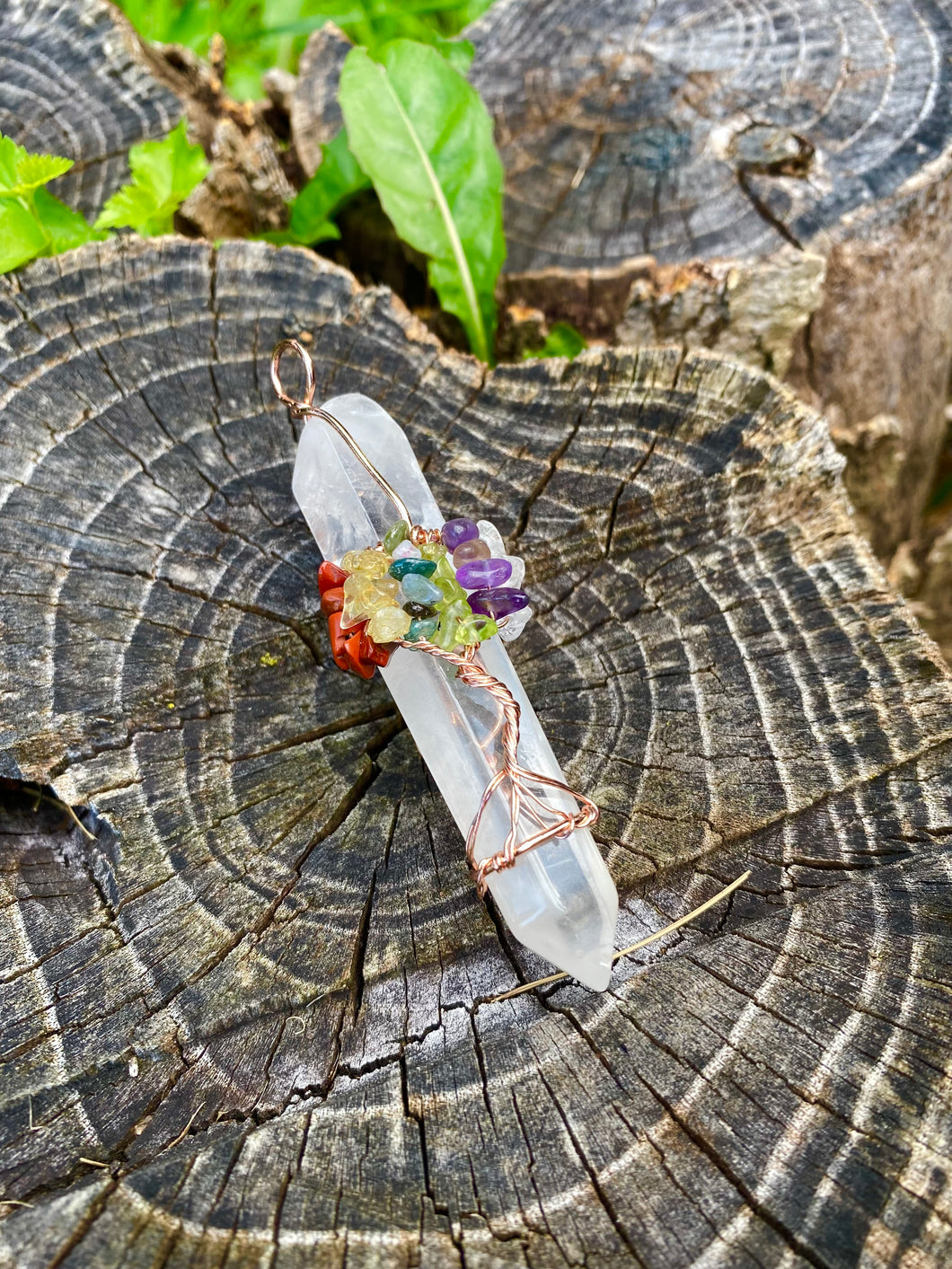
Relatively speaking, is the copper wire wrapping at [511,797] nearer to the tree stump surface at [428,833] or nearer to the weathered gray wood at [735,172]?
the tree stump surface at [428,833]

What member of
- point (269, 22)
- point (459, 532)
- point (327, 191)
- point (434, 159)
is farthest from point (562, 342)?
point (269, 22)

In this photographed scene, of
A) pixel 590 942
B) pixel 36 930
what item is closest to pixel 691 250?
pixel 590 942

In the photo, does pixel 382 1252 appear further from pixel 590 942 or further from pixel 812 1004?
pixel 812 1004

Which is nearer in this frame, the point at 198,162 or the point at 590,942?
the point at 590,942

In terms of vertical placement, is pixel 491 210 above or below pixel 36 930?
above

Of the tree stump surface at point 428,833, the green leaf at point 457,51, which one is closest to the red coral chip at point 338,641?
the tree stump surface at point 428,833

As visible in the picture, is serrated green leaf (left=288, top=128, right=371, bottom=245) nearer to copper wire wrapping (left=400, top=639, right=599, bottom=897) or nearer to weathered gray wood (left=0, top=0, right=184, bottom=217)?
weathered gray wood (left=0, top=0, right=184, bottom=217)

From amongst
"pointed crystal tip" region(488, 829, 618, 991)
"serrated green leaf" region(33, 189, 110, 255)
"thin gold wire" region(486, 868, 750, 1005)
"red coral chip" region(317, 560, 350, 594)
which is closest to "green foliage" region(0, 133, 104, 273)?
"serrated green leaf" region(33, 189, 110, 255)
